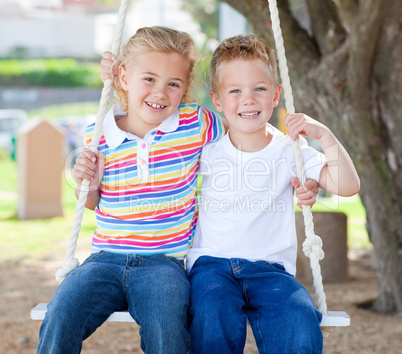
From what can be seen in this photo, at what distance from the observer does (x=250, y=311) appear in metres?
2.24

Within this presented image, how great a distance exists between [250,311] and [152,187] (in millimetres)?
644

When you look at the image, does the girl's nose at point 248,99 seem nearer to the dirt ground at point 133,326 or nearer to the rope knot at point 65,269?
the rope knot at point 65,269

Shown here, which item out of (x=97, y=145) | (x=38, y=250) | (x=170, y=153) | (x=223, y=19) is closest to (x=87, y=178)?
(x=97, y=145)

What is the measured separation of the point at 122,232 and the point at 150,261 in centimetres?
18

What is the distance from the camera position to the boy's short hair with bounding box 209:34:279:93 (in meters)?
2.44

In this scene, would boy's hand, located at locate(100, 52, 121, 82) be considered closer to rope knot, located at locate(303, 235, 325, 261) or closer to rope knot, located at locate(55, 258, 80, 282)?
rope knot, located at locate(55, 258, 80, 282)

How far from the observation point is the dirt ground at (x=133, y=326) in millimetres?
3617

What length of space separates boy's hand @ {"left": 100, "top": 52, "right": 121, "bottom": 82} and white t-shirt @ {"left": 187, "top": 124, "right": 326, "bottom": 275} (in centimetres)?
55

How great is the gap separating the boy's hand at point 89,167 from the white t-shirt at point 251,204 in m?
0.44

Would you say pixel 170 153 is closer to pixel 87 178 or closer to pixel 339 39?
pixel 87 178

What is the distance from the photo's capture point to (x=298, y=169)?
7.57ft

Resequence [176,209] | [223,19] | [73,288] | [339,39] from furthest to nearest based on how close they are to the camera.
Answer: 1. [223,19]
2. [339,39]
3. [176,209]
4. [73,288]

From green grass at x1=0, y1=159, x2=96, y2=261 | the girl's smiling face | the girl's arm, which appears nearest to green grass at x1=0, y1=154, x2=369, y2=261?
green grass at x1=0, y1=159, x2=96, y2=261

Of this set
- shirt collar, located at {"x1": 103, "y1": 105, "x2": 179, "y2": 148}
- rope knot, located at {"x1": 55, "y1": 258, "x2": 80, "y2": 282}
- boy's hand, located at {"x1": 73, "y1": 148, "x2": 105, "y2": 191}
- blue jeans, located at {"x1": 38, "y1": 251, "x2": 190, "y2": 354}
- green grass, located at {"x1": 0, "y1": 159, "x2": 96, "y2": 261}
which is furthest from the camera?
green grass, located at {"x1": 0, "y1": 159, "x2": 96, "y2": 261}
